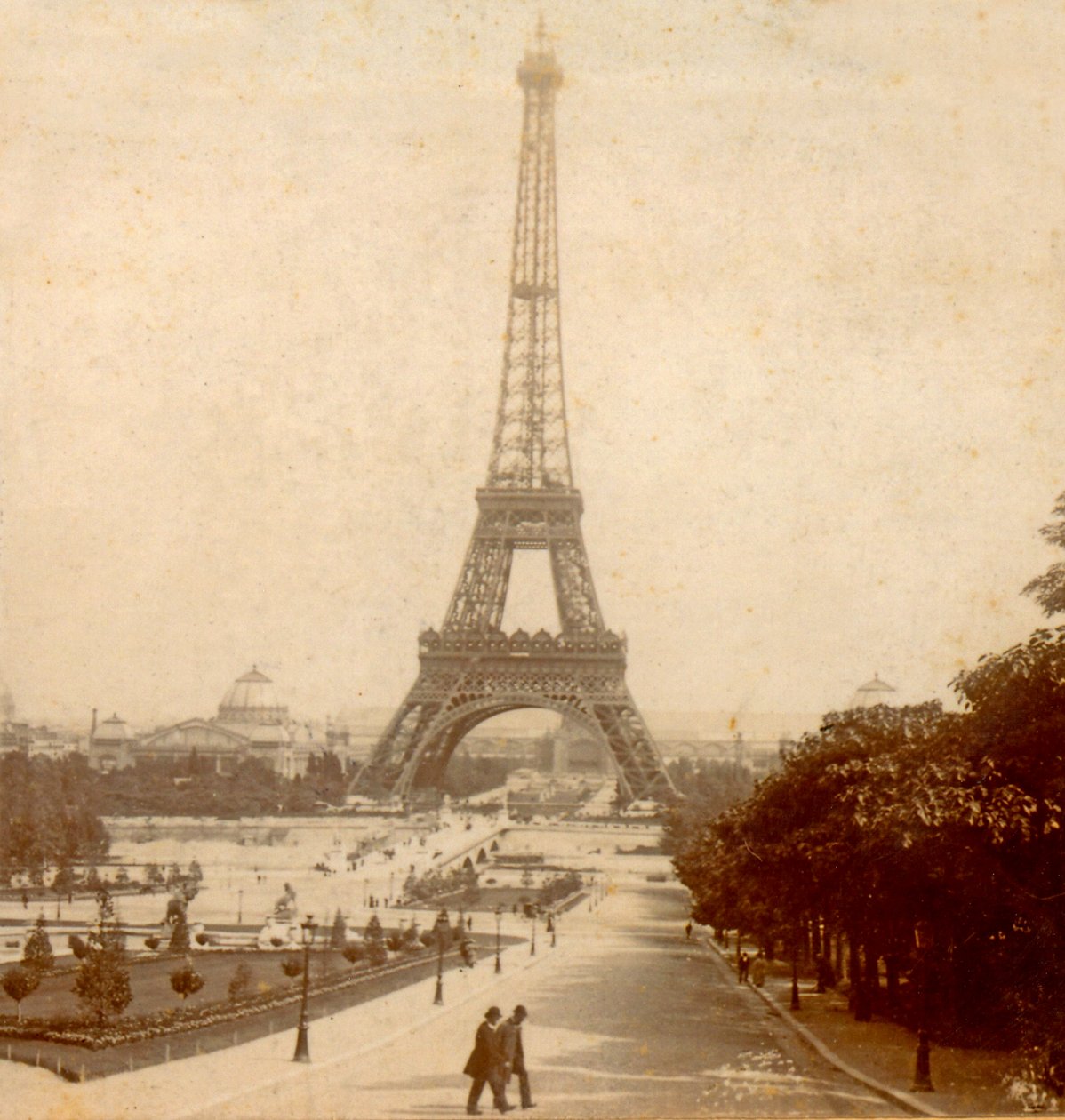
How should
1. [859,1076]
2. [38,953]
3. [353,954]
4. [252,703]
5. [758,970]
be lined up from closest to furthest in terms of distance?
[859,1076]
[38,953]
[353,954]
[252,703]
[758,970]

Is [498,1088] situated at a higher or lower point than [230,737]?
lower

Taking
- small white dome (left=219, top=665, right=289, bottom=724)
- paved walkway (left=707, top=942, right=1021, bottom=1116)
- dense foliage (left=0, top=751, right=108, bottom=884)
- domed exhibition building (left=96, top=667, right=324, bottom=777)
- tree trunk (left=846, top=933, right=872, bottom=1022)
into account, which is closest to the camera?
paved walkway (left=707, top=942, right=1021, bottom=1116)

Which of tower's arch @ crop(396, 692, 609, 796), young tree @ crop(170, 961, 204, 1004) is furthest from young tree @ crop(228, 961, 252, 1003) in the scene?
tower's arch @ crop(396, 692, 609, 796)

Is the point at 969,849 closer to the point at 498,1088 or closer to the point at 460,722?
the point at 498,1088

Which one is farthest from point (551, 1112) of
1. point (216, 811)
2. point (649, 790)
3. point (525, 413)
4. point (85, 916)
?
point (649, 790)

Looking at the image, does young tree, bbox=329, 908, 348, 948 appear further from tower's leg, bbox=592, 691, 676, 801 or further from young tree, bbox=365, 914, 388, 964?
tower's leg, bbox=592, 691, 676, 801

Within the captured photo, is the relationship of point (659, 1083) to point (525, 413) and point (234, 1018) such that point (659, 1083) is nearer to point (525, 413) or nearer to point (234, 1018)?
point (234, 1018)

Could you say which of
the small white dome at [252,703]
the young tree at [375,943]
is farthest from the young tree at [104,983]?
the small white dome at [252,703]

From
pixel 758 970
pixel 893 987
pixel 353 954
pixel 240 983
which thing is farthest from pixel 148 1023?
pixel 758 970
